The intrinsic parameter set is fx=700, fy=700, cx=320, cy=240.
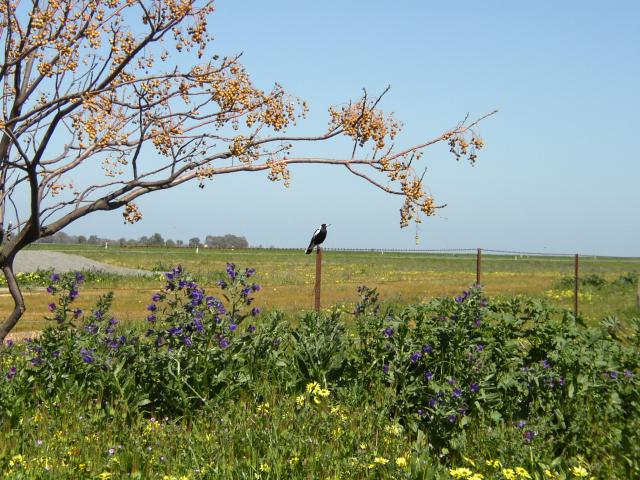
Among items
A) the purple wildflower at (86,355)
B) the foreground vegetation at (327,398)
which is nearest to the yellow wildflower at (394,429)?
the foreground vegetation at (327,398)

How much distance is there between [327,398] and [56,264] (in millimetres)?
27420

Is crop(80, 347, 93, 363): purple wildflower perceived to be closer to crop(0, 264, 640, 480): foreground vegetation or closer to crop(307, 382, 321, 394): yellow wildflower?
crop(0, 264, 640, 480): foreground vegetation

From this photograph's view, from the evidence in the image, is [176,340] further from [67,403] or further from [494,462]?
[494,462]

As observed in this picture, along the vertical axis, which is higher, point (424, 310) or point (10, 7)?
point (10, 7)

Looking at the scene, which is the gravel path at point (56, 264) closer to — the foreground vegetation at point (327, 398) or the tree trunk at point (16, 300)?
the tree trunk at point (16, 300)

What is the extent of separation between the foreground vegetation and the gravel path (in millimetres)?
22218

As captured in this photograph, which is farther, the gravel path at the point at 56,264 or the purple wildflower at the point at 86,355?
the gravel path at the point at 56,264

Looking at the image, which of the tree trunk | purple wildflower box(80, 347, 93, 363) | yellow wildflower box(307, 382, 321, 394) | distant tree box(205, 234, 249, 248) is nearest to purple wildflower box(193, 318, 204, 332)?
purple wildflower box(80, 347, 93, 363)

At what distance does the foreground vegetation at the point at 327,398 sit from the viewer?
4715 millimetres

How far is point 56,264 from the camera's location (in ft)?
101

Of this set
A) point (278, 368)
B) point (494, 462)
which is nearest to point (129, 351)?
point (278, 368)

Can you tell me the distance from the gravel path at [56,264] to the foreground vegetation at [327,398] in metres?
22.2

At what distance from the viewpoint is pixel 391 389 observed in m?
5.73

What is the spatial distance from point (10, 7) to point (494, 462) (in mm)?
5770
